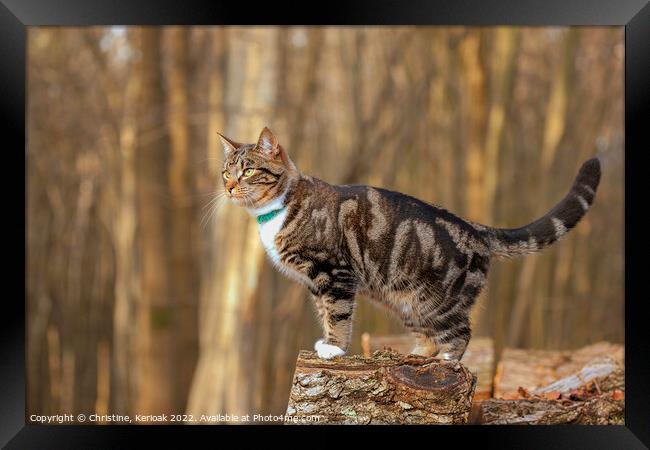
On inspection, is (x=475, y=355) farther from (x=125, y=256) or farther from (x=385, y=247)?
(x=125, y=256)

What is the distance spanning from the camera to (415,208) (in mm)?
3732

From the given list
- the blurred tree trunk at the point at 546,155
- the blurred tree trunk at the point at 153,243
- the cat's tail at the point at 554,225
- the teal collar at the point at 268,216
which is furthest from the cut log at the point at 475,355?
the blurred tree trunk at the point at 546,155

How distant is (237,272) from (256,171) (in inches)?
167

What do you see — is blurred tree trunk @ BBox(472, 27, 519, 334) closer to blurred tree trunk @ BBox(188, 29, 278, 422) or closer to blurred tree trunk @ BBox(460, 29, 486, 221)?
blurred tree trunk @ BBox(460, 29, 486, 221)

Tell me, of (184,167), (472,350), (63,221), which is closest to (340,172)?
(184,167)

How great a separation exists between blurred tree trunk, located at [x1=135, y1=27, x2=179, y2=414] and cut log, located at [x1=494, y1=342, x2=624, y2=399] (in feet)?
12.5

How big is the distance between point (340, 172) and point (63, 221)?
19.8 feet

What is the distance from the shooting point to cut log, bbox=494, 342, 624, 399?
17.0 feet

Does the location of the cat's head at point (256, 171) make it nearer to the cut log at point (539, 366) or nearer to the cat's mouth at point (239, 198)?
the cat's mouth at point (239, 198)

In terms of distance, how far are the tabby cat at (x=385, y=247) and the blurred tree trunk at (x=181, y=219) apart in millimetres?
4488

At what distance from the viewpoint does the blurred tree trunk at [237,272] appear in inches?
298

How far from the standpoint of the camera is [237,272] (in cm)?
759

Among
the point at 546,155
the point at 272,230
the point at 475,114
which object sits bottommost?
the point at 272,230

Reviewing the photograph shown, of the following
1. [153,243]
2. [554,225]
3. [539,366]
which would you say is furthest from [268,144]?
[153,243]
